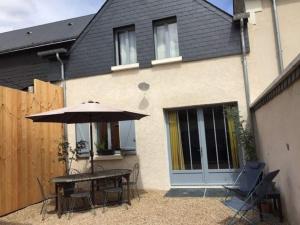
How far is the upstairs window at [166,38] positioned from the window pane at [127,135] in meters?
2.21

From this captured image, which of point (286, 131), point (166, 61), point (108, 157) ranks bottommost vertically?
point (108, 157)

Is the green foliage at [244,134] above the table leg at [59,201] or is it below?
above

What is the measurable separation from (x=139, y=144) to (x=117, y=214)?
9.45 ft

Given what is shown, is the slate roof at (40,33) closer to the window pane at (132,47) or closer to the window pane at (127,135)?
the window pane at (132,47)

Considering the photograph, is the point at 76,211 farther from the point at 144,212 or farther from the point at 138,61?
the point at 138,61

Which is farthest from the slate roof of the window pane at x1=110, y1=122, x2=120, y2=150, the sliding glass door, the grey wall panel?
the sliding glass door

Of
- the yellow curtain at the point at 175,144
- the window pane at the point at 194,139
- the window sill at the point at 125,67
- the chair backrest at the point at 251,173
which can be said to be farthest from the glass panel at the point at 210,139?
the window sill at the point at 125,67

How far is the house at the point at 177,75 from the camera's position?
8250mm

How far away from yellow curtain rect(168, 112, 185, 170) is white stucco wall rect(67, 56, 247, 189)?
231 millimetres

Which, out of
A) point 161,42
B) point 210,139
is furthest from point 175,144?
point 161,42

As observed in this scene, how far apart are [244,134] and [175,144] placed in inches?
78.1

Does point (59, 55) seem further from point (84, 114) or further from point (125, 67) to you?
point (84, 114)

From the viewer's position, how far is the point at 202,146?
8.66m

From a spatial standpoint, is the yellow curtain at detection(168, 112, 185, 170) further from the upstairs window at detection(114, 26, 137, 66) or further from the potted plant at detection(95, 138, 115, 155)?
the upstairs window at detection(114, 26, 137, 66)
